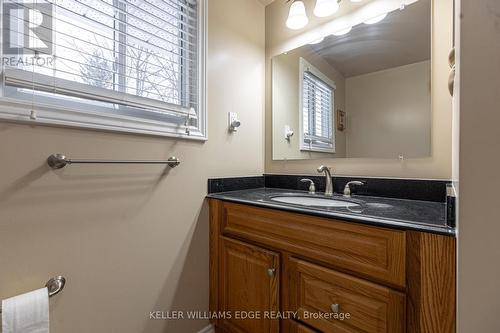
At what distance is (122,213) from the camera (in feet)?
3.48

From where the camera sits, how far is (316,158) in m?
1.53

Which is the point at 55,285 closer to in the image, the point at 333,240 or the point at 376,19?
the point at 333,240

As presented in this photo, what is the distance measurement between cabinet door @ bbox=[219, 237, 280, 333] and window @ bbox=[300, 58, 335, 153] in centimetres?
78

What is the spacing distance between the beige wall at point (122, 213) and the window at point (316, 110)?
385 millimetres

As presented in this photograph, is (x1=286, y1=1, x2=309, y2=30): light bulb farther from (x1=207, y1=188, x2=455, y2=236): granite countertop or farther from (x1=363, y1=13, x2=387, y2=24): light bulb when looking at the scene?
(x1=207, y1=188, x2=455, y2=236): granite countertop

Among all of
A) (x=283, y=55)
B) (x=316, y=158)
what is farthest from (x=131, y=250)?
(x=283, y=55)

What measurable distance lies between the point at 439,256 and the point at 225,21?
1579 mm

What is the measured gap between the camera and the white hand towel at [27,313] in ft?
2.40

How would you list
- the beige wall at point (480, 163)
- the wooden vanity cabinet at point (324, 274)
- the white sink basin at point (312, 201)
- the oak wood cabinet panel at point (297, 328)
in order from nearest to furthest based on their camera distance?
the beige wall at point (480, 163) → the wooden vanity cabinet at point (324, 274) → the oak wood cabinet panel at point (297, 328) → the white sink basin at point (312, 201)

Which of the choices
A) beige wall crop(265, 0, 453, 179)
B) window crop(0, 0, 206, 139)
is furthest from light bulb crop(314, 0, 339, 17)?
window crop(0, 0, 206, 139)

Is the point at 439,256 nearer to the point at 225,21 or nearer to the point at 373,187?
the point at 373,187

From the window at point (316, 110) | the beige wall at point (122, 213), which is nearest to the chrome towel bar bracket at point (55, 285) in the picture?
the beige wall at point (122, 213)

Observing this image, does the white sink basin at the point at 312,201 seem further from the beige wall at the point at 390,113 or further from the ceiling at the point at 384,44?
the ceiling at the point at 384,44

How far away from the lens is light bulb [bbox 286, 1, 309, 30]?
1.47m
